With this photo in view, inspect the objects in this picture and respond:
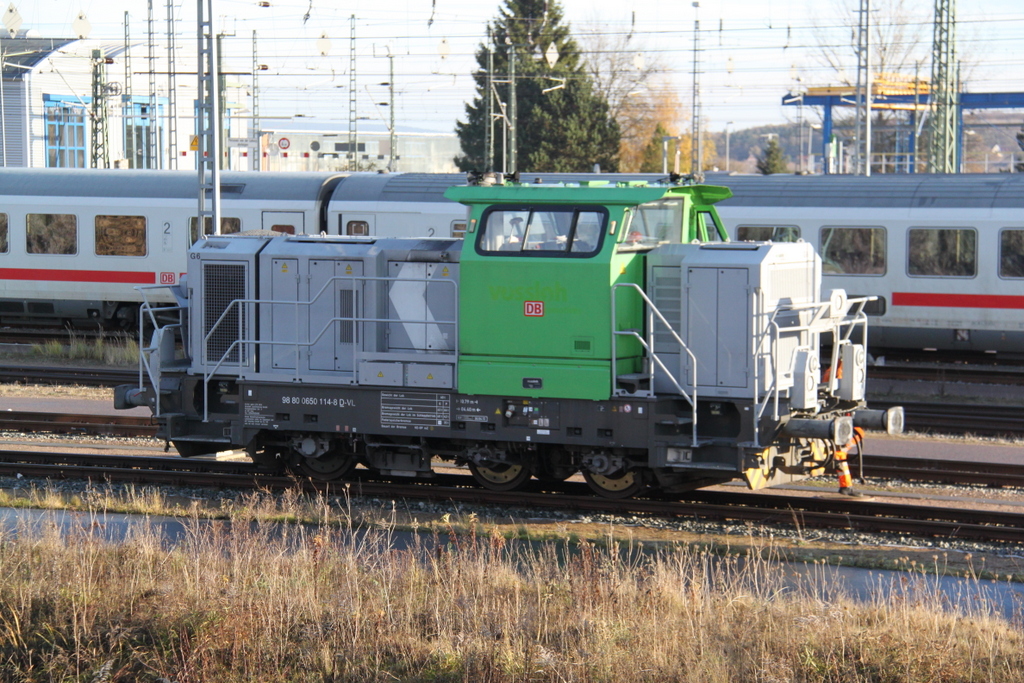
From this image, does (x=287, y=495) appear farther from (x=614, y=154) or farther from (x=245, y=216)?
(x=614, y=154)

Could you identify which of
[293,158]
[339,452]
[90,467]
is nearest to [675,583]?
[339,452]

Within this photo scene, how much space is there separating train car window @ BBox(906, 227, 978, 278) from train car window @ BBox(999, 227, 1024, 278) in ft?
1.45

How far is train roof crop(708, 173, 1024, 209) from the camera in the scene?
67.2 ft

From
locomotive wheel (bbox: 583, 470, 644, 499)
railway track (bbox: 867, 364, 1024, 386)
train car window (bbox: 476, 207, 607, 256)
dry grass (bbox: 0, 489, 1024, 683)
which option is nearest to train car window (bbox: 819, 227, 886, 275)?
railway track (bbox: 867, 364, 1024, 386)

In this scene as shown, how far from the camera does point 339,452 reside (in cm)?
1251

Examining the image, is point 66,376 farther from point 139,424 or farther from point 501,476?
point 501,476

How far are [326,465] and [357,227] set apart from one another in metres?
11.4

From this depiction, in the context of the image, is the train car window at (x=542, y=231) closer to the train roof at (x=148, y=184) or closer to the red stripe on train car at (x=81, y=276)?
the train roof at (x=148, y=184)

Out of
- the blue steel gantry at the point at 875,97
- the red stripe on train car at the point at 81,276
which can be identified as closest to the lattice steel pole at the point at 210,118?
the red stripe on train car at the point at 81,276

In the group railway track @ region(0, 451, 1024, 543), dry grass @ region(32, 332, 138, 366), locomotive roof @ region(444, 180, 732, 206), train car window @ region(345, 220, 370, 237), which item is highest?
train car window @ region(345, 220, 370, 237)

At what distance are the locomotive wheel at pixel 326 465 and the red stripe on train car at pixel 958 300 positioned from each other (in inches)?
499

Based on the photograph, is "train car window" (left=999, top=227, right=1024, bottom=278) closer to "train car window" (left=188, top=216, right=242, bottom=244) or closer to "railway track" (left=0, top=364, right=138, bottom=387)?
"train car window" (left=188, top=216, right=242, bottom=244)

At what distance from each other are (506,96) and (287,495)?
4947 centimetres

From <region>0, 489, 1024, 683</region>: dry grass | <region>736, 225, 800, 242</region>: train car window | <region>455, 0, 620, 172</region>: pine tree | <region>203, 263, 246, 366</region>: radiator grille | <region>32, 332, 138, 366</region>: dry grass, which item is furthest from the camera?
<region>455, 0, 620, 172</region>: pine tree
